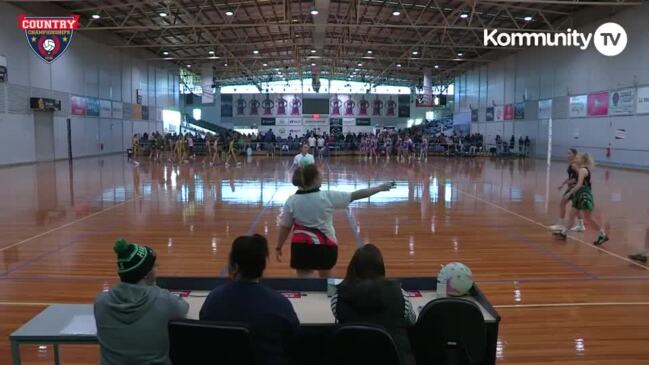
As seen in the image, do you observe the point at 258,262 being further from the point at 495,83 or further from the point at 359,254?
the point at 495,83

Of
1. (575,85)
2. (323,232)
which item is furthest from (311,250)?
(575,85)

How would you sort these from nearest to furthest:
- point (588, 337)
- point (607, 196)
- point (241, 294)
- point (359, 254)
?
1. point (241, 294)
2. point (359, 254)
3. point (588, 337)
4. point (607, 196)

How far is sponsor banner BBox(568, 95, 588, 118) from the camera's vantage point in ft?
89.2

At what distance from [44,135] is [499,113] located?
96.8 feet

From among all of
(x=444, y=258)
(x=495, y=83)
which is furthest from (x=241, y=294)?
(x=495, y=83)

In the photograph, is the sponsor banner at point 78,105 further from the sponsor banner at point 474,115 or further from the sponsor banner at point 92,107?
the sponsor banner at point 474,115

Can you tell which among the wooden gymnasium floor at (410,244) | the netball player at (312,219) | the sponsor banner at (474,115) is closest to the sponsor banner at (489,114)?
the sponsor banner at (474,115)

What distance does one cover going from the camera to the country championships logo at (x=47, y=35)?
19.0m

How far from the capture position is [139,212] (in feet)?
35.6

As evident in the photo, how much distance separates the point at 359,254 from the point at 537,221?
8.23 meters

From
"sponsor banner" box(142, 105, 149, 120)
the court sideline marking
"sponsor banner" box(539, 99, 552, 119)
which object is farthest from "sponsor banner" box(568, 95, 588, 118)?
"sponsor banner" box(142, 105, 149, 120)

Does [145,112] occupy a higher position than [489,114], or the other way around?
[145,112]

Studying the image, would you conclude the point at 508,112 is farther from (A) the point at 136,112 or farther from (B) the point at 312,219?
(B) the point at 312,219

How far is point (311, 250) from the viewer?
4449mm
